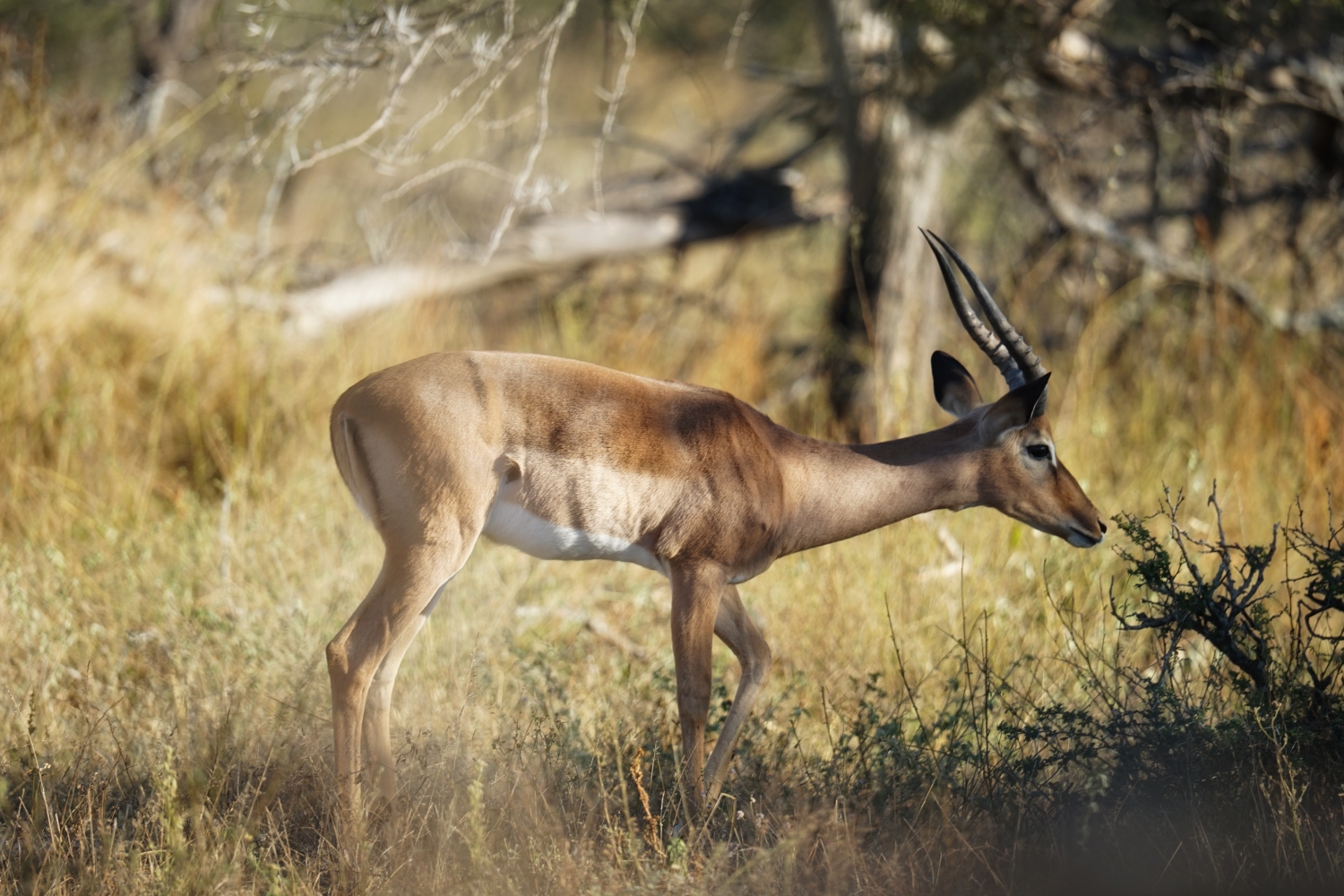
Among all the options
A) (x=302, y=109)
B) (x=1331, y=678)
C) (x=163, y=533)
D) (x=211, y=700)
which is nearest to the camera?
(x=1331, y=678)

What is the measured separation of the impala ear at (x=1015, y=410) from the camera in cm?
359

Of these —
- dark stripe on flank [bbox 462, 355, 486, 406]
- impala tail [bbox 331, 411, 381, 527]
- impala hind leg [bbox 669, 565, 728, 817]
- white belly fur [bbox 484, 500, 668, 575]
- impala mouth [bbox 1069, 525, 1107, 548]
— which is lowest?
impala hind leg [bbox 669, 565, 728, 817]

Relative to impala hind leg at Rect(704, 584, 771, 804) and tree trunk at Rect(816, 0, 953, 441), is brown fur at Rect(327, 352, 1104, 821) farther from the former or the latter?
tree trunk at Rect(816, 0, 953, 441)

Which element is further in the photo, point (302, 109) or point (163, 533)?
point (163, 533)

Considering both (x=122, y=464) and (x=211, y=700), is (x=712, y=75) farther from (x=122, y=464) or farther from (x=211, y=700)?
(x=211, y=700)

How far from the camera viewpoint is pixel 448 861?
306cm

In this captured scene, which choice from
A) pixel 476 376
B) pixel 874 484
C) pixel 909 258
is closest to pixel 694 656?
pixel 874 484

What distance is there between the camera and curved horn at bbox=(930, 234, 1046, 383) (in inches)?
142

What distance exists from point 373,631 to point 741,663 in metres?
1.20

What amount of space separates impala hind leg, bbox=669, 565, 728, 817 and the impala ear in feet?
3.37

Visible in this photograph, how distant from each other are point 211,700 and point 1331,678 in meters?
3.53

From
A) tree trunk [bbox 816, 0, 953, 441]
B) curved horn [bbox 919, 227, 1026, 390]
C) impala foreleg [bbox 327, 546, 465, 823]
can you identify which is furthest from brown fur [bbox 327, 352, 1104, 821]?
tree trunk [bbox 816, 0, 953, 441]

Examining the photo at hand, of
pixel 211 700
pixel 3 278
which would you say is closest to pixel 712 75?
pixel 3 278

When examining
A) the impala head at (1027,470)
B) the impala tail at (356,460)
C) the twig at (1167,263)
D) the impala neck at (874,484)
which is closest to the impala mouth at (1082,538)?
the impala head at (1027,470)
